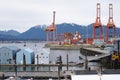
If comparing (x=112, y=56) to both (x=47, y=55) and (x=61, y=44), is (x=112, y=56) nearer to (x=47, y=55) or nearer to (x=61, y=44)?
(x=47, y=55)

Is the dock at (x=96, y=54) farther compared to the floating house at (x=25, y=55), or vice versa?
the floating house at (x=25, y=55)

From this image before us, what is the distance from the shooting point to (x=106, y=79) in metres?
16.3

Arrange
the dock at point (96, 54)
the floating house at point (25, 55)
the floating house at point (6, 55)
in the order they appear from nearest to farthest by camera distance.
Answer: the dock at point (96, 54) → the floating house at point (6, 55) → the floating house at point (25, 55)

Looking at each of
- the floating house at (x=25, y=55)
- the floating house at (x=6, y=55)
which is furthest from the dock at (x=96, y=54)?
the floating house at (x=6, y=55)

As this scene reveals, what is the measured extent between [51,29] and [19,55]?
37.7 m

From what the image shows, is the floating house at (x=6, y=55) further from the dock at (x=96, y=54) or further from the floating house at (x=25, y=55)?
the dock at (x=96, y=54)

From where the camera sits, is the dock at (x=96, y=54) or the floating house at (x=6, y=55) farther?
the floating house at (x=6, y=55)

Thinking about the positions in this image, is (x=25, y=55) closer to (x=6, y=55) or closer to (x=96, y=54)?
(x=6, y=55)

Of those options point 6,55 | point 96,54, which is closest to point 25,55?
point 6,55

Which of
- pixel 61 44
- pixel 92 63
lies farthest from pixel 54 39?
pixel 92 63

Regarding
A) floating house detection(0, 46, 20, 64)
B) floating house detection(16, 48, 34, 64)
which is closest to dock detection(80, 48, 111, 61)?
floating house detection(16, 48, 34, 64)

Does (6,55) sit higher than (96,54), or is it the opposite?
(6,55)

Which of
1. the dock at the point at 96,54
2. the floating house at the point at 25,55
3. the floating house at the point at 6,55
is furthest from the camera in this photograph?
the floating house at the point at 25,55

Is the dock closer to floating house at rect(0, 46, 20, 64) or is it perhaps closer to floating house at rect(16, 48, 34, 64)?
floating house at rect(16, 48, 34, 64)
